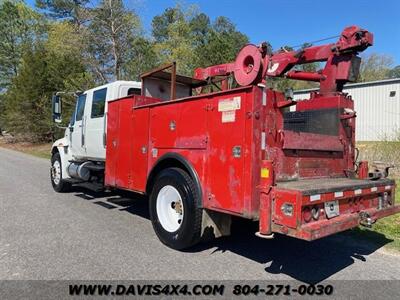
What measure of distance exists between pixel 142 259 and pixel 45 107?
30517mm

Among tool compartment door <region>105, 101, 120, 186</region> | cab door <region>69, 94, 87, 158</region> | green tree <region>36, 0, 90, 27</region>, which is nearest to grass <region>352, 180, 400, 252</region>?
tool compartment door <region>105, 101, 120, 186</region>

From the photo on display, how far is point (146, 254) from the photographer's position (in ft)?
16.4

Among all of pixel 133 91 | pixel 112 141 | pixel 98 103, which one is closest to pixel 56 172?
pixel 98 103

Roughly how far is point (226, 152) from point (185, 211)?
1.03m

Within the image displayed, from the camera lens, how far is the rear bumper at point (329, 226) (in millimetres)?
3730

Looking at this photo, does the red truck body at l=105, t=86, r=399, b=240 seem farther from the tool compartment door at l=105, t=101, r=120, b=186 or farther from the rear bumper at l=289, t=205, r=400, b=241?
the tool compartment door at l=105, t=101, r=120, b=186

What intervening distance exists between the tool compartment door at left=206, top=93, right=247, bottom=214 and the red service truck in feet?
0.04

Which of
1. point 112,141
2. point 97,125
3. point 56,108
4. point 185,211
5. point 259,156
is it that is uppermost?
point 56,108

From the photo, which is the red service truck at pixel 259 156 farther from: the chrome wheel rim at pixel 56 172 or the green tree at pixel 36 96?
the green tree at pixel 36 96

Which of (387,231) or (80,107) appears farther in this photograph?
(80,107)

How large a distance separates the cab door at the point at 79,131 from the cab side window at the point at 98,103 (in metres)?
0.53

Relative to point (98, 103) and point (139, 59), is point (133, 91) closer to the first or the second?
point (98, 103)

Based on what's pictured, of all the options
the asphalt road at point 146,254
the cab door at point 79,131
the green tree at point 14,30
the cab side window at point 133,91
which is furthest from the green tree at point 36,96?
the asphalt road at point 146,254

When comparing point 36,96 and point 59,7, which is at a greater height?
point 59,7
